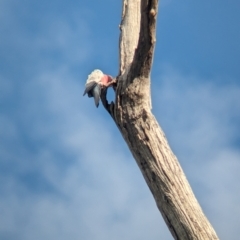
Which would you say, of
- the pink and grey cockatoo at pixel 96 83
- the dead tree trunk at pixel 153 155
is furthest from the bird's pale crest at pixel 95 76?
the dead tree trunk at pixel 153 155

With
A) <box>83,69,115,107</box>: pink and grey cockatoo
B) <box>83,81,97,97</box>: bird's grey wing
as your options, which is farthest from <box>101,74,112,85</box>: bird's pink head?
<box>83,81,97,97</box>: bird's grey wing

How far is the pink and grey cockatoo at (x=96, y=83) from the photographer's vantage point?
6297 mm

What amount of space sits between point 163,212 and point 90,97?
1.75 m

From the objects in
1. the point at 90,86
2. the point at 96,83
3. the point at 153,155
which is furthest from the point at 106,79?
the point at 153,155

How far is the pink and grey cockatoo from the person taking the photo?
20.7ft

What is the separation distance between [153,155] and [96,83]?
48.6 inches

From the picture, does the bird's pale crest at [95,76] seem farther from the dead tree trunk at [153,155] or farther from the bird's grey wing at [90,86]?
the dead tree trunk at [153,155]

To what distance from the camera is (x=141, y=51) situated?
5.52 meters

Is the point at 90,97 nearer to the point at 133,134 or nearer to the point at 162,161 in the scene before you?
the point at 133,134

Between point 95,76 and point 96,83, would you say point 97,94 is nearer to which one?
point 96,83

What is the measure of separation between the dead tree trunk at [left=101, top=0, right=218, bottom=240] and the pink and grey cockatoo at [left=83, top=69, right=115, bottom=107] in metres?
0.25

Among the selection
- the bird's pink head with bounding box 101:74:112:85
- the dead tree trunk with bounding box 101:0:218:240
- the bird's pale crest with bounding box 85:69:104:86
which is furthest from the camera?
the bird's pale crest with bounding box 85:69:104:86

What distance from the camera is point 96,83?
642cm

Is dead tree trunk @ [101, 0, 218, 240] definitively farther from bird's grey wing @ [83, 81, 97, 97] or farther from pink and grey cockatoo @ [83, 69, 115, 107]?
bird's grey wing @ [83, 81, 97, 97]
